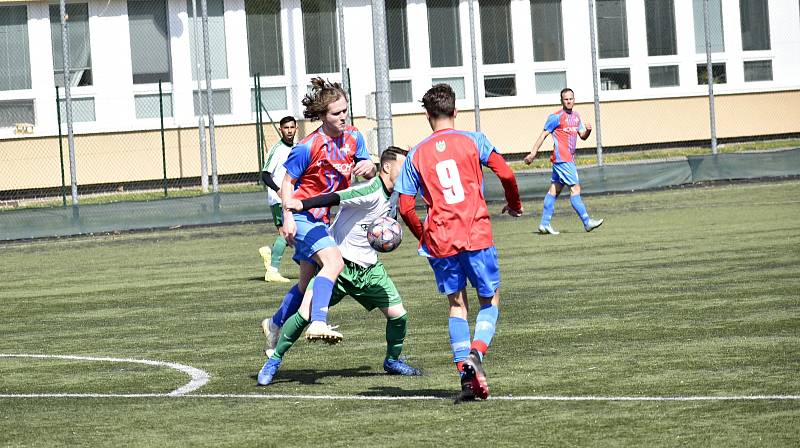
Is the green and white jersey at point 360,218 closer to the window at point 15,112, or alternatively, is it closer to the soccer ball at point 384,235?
the soccer ball at point 384,235

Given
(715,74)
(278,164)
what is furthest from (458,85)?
(278,164)

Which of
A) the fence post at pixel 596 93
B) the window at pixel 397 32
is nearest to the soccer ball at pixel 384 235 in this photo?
the fence post at pixel 596 93

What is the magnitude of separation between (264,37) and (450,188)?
31.3 meters

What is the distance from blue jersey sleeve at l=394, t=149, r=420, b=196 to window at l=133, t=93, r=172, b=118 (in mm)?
30006

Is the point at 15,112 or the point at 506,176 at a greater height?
the point at 15,112

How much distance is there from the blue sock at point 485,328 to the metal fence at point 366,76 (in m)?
25.7

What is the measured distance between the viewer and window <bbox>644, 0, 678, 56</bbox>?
4128 centimetres

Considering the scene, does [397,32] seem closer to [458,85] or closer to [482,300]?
[458,85]

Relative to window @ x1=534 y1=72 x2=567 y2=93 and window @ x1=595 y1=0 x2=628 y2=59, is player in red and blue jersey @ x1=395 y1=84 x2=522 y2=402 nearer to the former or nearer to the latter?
window @ x1=534 y1=72 x2=567 y2=93

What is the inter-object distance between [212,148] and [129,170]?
149 inches

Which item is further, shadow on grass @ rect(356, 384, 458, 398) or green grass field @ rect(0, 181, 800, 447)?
shadow on grass @ rect(356, 384, 458, 398)

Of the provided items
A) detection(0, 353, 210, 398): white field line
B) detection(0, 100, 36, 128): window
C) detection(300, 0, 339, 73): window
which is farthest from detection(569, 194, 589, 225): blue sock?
detection(0, 100, 36, 128): window

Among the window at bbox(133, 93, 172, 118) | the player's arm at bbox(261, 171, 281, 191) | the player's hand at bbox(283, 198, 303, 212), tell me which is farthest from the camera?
the window at bbox(133, 93, 172, 118)

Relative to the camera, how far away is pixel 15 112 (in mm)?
36781
